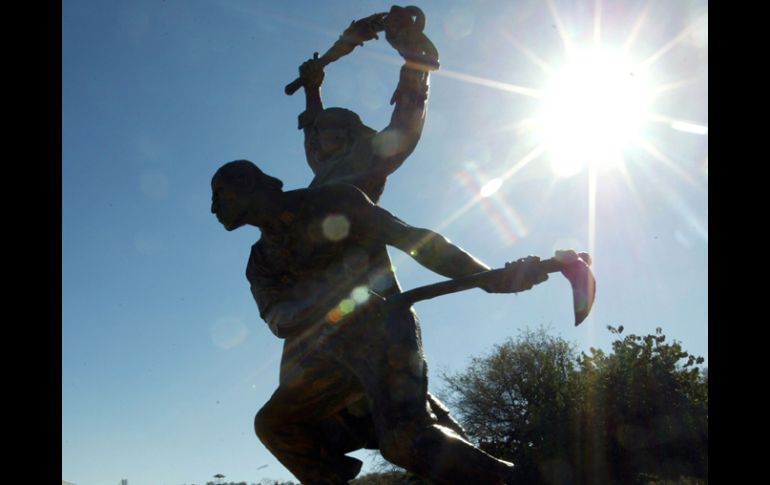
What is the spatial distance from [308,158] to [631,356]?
23.9 metres

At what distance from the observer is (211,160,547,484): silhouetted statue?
3418 millimetres

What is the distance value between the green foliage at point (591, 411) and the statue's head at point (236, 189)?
22147mm

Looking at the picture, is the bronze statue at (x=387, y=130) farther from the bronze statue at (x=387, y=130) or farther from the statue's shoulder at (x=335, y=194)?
the statue's shoulder at (x=335, y=194)

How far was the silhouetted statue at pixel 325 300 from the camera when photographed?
3.42m

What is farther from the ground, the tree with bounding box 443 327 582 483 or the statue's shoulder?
the tree with bounding box 443 327 582 483

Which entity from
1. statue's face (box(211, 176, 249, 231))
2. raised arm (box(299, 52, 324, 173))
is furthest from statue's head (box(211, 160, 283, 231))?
raised arm (box(299, 52, 324, 173))

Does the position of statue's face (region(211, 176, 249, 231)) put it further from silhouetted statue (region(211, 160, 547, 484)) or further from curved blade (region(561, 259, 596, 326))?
curved blade (region(561, 259, 596, 326))

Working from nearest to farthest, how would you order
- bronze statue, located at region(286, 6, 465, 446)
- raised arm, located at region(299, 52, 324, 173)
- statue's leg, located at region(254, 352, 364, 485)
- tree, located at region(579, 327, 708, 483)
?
statue's leg, located at region(254, 352, 364, 485), bronze statue, located at region(286, 6, 465, 446), raised arm, located at region(299, 52, 324, 173), tree, located at region(579, 327, 708, 483)

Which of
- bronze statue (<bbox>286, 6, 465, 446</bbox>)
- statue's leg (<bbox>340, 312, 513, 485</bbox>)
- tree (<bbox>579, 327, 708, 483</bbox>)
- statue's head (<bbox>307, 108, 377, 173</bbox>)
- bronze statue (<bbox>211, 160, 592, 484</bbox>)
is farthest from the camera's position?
tree (<bbox>579, 327, 708, 483</bbox>)

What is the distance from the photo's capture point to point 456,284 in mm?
3320

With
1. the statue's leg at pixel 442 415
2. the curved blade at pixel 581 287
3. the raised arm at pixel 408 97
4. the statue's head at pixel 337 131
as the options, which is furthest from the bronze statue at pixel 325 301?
the statue's head at pixel 337 131
